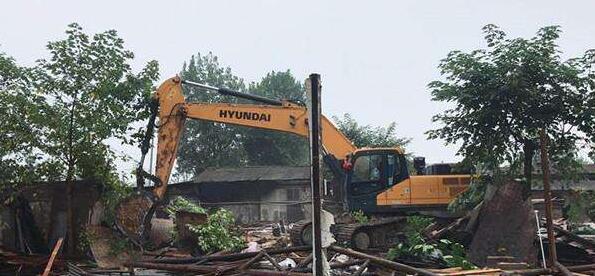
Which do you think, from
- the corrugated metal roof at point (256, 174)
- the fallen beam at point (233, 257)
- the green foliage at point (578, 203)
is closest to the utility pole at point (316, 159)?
the fallen beam at point (233, 257)

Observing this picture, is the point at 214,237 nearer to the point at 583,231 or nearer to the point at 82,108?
the point at 82,108

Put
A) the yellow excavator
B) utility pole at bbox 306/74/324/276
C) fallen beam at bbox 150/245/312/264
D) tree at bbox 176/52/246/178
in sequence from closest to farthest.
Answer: utility pole at bbox 306/74/324/276 → fallen beam at bbox 150/245/312/264 → the yellow excavator → tree at bbox 176/52/246/178

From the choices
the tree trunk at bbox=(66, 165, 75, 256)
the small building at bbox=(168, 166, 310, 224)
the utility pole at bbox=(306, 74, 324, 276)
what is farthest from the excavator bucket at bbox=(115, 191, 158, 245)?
the small building at bbox=(168, 166, 310, 224)

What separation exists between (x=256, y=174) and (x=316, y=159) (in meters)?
32.0

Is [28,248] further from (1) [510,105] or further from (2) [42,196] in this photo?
(1) [510,105]

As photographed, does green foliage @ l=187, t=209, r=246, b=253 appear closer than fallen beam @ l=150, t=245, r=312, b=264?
No

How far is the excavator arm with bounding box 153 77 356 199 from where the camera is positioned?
1514 centimetres

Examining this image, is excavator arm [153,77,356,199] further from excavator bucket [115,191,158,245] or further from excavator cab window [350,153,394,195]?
excavator bucket [115,191,158,245]

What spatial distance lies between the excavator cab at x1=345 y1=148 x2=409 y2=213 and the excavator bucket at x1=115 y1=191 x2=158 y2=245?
17.8 ft

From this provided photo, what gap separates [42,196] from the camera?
45.6 ft

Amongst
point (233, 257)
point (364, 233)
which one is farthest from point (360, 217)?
point (233, 257)

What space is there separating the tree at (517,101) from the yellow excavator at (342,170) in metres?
1.57

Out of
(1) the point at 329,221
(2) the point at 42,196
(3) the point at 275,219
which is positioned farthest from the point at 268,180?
(1) the point at 329,221

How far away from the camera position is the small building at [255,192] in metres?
34.7
